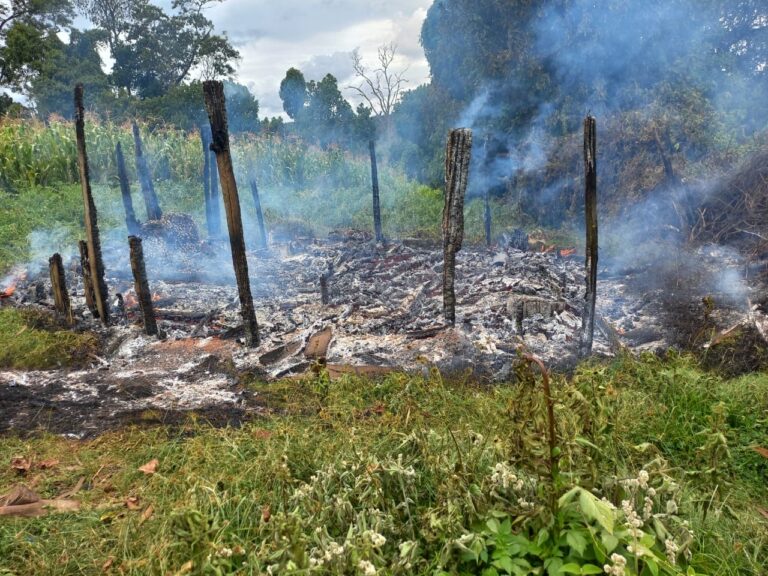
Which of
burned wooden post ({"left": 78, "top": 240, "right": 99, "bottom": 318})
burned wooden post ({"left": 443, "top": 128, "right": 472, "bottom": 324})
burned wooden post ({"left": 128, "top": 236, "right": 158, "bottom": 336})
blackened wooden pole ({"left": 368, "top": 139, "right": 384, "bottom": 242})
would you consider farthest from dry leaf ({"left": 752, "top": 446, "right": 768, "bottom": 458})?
blackened wooden pole ({"left": 368, "top": 139, "right": 384, "bottom": 242})

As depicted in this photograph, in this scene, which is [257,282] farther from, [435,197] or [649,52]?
[649,52]

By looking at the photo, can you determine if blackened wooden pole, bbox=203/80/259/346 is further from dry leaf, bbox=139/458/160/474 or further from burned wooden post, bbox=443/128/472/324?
dry leaf, bbox=139/458/160/474

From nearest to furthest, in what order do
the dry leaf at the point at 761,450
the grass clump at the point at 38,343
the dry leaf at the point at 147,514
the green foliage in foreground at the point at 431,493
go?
the green foliage in foreground at the point at 431,493 < the dry leaf at the point at 147,514 < the dry leaf at the point at 761,450 < the grass clump at the point at 38,343

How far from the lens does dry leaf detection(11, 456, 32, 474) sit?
146 inches

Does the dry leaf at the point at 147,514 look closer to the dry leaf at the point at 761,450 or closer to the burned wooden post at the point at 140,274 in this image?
the dry leaf at the point at 761,450

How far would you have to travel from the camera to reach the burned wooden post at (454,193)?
20.3 feet

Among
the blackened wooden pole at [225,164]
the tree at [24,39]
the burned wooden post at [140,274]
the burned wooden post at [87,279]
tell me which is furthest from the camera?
the tree at [24,39]

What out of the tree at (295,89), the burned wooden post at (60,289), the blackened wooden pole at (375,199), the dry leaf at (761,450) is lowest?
the dry leaf at (761,450)

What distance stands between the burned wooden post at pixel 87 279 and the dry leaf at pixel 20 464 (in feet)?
12.6

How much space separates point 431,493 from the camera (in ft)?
8.74

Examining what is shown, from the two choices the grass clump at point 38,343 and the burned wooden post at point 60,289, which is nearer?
the grass clump at point 38,343

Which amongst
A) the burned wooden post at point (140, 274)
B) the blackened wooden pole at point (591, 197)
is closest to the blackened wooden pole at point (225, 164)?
the burned wooden post at point (140, 274)

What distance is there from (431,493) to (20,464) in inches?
120

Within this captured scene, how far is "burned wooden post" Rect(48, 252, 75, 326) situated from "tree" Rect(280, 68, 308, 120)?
19.9 m
